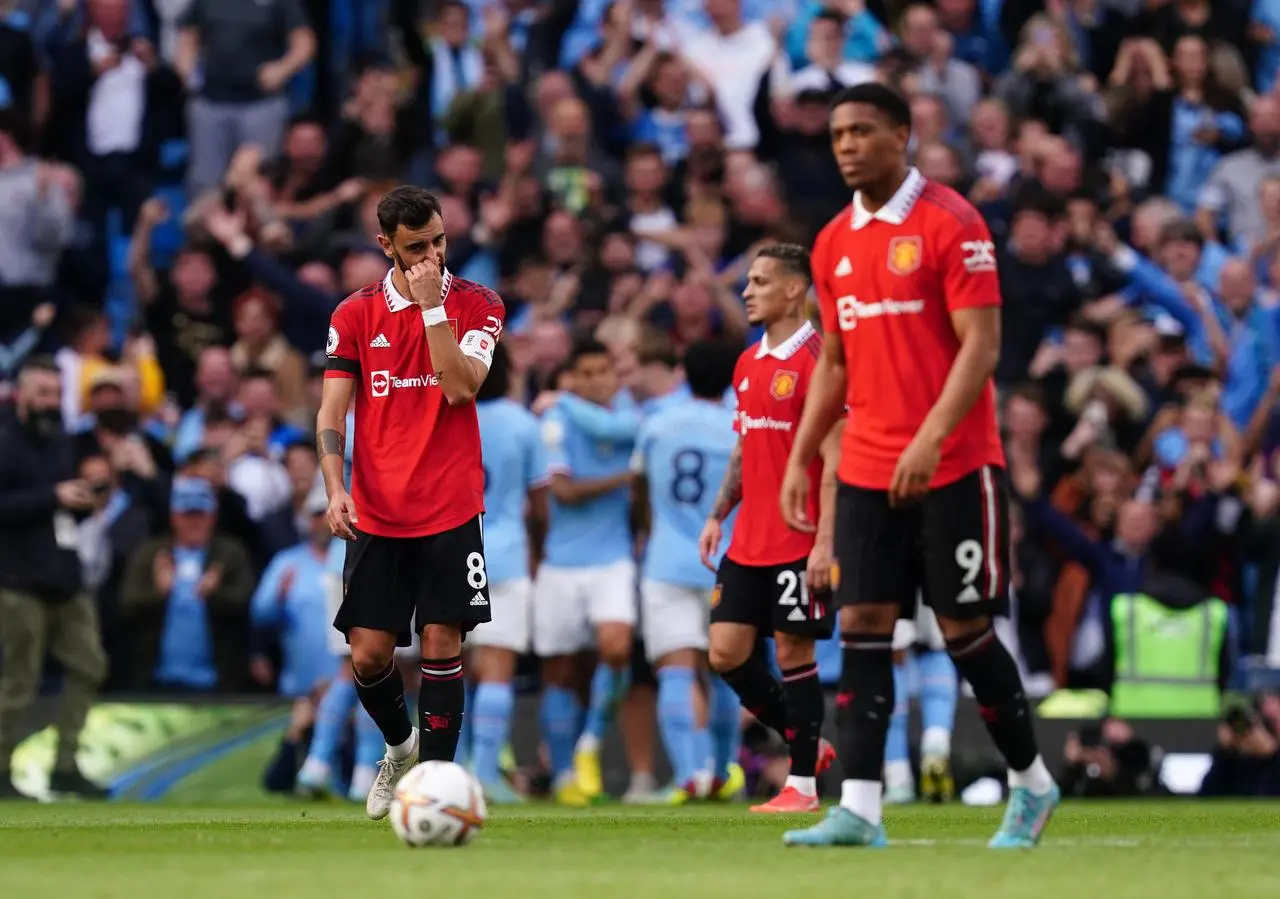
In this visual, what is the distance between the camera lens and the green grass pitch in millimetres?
6871

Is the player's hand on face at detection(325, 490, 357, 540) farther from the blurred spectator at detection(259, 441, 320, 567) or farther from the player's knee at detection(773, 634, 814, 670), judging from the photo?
the blurred spectator at detection(259, 441, 320, 567)

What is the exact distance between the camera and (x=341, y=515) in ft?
32.5

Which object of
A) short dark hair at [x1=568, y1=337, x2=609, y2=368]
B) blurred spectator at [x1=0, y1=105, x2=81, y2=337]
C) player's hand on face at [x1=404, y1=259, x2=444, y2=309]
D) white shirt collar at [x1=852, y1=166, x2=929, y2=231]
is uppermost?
blurred spectator at [x1=0, y1=105, x2=81, y2=337]

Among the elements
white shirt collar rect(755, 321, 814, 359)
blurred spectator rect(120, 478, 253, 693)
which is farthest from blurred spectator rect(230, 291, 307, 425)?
white shirt collar rect(755, 321, 814, 359)

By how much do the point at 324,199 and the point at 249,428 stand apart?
10.7ft

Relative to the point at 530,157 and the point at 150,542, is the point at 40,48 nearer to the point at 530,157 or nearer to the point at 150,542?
the point at 530,157

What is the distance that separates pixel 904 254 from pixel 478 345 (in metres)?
2.54

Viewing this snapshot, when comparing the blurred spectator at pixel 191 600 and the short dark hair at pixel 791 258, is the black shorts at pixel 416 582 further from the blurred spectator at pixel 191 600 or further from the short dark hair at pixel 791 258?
the blurred spectator at pixel 191 600

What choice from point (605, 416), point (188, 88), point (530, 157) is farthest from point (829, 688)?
point (188, 88)

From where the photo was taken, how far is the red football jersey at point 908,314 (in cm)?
820

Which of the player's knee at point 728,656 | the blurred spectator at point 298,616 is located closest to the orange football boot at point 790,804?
the player's knee at point 728,656

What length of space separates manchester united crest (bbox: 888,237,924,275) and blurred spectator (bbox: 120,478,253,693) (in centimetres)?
974

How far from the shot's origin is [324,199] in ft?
68.5

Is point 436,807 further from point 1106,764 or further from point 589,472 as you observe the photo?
point 1106,764
